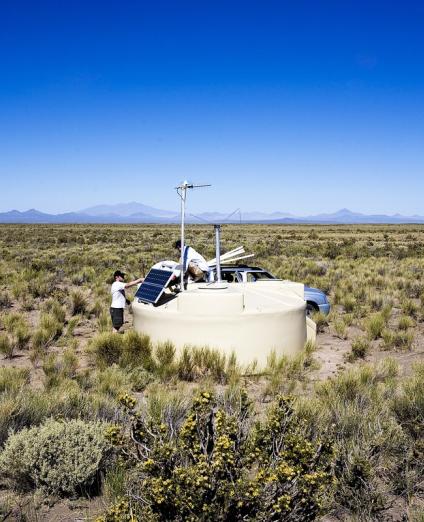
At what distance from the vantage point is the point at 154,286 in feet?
36.6

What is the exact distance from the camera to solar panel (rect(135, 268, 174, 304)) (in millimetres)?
10781

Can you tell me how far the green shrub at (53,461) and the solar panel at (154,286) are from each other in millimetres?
5234

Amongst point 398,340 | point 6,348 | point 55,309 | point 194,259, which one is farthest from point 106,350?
point 398,340

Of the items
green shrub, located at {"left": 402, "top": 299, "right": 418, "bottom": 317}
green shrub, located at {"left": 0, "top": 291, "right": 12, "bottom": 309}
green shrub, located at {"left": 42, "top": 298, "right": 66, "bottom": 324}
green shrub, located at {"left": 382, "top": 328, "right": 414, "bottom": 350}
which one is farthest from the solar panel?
green shrub, located at {"left": 402, "top": 299, "right": 418, "bottom": 317}

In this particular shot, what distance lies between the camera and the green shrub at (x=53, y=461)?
524 centimetres

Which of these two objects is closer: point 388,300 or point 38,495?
point 38,495

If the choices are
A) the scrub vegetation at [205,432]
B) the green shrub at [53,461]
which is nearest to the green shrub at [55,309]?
the scrub vegetation at [205,432]

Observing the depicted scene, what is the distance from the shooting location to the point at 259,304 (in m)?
10.5

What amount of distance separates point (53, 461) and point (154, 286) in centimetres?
598

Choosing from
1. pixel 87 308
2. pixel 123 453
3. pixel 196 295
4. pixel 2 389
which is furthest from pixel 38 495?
pixel 87 308

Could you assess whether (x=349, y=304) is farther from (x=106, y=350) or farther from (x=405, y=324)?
(x=106, y=350)

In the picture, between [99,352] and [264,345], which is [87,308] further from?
[264,345]

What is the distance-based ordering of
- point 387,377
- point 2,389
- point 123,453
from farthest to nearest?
point 387,377, point 2,389, point 123,453

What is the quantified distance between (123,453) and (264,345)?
5.55 m
